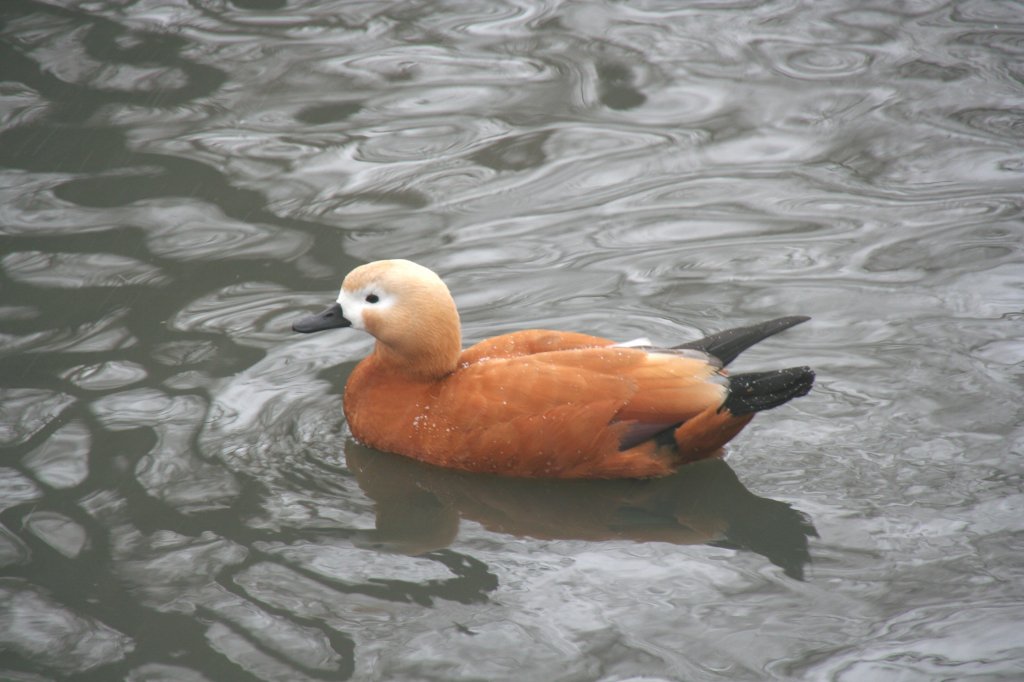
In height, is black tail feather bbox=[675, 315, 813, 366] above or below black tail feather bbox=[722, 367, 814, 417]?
above

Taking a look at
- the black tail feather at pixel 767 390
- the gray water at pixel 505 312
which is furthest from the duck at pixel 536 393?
the gray water at pixel 505 312

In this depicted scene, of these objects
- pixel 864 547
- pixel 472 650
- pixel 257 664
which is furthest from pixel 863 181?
pixel 257 664

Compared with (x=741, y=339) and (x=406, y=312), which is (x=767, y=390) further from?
(x=406, y=312)

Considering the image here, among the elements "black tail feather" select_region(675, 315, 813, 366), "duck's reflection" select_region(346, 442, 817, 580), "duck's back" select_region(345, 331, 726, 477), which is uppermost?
"black tail feather" select_region(675, 315, 813, 366)

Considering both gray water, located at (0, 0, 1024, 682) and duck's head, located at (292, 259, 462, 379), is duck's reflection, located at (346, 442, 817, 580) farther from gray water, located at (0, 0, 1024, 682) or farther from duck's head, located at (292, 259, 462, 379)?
duck's head, located at (292, 259, 462, 379)

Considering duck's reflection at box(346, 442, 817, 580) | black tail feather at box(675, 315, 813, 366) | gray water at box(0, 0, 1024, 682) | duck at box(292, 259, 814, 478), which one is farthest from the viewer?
black tail feather at box(675, 315, 813, 366)

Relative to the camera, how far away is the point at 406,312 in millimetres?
5254

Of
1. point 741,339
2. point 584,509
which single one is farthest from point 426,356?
point 741,339

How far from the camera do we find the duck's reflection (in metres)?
4.84

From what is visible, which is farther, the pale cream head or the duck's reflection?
the pale cream head

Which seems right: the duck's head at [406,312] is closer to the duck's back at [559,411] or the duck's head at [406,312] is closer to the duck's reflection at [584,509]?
the duck's back at [559,411]

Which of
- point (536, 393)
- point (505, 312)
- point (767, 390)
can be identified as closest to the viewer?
point (767, 390)

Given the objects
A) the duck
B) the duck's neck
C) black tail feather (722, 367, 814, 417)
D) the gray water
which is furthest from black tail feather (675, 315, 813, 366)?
the duck's neck

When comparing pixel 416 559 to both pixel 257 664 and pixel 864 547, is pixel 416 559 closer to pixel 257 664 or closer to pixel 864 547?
pixel 257 664
